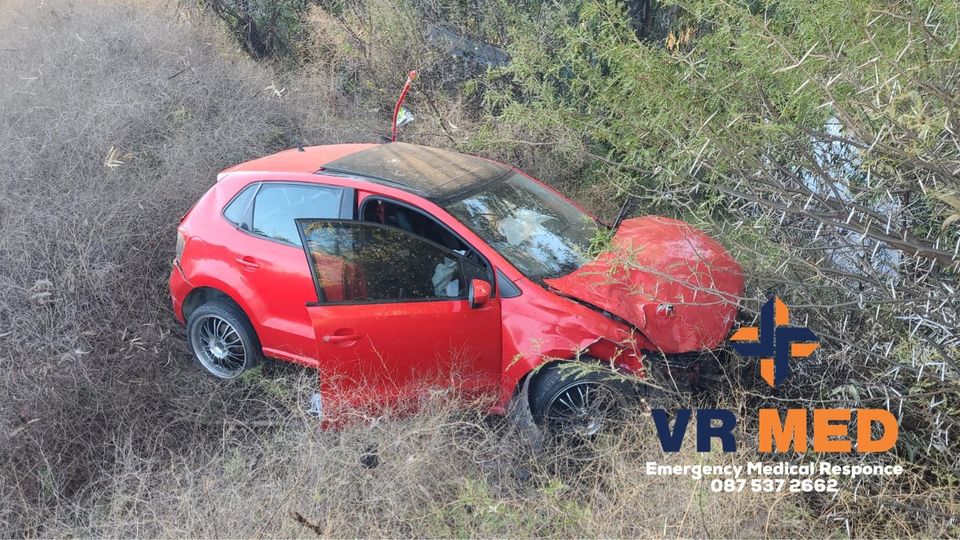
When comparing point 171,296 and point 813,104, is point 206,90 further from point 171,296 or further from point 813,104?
point 813,104

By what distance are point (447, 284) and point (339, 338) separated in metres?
0.67

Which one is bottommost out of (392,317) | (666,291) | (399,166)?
(392,317)

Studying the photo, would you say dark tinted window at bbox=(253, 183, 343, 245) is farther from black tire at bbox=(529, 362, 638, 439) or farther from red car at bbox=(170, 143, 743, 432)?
black tire at bbox=(529, 362, 638, 439)

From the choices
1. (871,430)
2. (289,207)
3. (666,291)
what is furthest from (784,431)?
(289,207)

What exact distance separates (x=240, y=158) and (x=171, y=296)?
208cm

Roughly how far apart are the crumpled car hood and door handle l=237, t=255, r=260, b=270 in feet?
6.13

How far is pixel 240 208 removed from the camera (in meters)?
4.91

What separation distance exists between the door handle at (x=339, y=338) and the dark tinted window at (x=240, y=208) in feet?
3.77

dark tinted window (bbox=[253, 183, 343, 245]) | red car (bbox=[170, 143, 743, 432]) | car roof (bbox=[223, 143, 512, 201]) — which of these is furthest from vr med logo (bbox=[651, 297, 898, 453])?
dark tinted window (bbox=[253, 183, 343, 245])

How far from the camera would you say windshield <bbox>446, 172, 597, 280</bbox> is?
426 cm

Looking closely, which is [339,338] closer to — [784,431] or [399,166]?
[399,166]

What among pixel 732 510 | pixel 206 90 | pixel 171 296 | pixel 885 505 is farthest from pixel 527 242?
pixel 206 90

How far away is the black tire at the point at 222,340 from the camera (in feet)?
16.0

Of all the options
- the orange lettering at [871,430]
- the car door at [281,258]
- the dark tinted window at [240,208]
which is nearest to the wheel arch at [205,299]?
the car door at [281,258]
